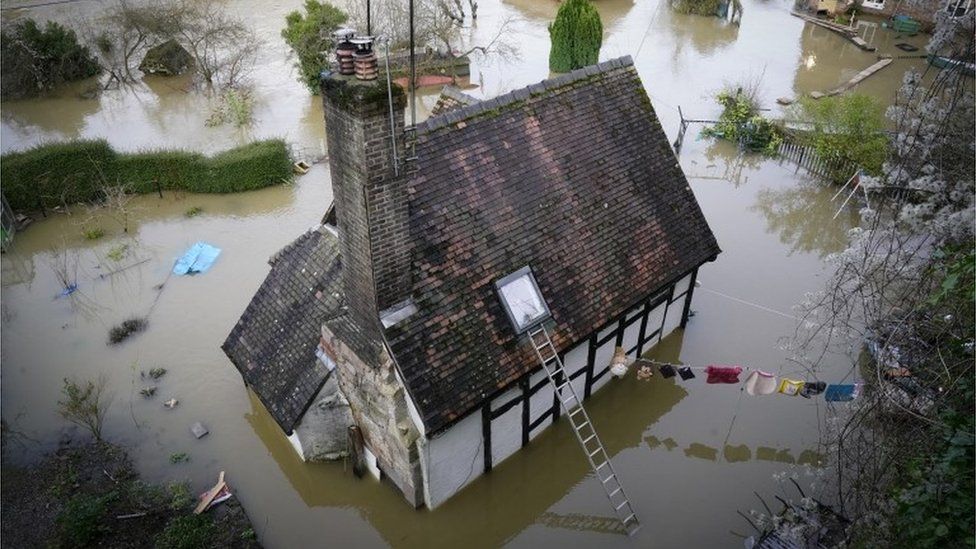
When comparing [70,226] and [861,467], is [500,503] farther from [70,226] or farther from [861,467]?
[70,226]

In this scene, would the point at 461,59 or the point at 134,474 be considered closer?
the point at 134,474

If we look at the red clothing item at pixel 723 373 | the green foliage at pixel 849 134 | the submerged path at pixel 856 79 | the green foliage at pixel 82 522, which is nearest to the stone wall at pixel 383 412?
the green foliage at pixel 82 522

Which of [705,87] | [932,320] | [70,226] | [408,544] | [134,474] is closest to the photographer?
[932,320]

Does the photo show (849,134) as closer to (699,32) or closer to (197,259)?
(699,32)

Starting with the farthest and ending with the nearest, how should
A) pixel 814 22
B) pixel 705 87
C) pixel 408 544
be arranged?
pixel 814 22, pixel 705 87, pixel 408 544

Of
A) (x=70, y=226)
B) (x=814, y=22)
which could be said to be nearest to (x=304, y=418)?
(x=70, y=226)

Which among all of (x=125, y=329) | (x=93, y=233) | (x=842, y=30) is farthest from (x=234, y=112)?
(x=842, y=30)
